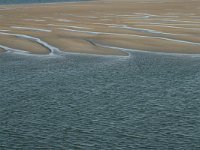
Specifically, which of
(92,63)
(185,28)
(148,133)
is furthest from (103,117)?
(185,28)

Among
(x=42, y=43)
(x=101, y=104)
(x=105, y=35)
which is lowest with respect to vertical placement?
(x=101, y=104)

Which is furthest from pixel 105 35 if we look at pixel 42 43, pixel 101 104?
pixel 101 104

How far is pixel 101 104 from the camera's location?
11.3 m

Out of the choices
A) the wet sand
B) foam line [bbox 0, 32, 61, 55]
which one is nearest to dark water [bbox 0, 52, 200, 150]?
foam line [bbox 0, 32, 61, 55]

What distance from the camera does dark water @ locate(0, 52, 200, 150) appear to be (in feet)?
29.5

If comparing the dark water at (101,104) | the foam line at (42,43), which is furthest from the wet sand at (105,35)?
the dark water at (101,104)

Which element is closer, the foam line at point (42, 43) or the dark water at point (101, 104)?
the dark water at point (101, 104)

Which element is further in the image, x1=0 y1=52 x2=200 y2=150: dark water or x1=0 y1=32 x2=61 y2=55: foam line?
x1=0 y1=32 x2=61 y2=55: foam line

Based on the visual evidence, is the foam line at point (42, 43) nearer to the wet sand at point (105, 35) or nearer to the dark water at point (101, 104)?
the wet sand at point (105, 35)

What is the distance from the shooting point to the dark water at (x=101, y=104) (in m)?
8.99

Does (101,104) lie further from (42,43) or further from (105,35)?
(105,35)

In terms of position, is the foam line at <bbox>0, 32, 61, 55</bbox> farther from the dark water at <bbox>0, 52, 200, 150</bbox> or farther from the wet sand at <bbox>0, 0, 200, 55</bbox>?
the dark water at <bbox>0, 52, 200, 150</bbox>

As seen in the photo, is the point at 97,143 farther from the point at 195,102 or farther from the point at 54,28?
the point at 54,28

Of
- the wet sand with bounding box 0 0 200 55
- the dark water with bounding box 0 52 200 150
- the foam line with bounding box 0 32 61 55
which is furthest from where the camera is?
the wet sand with bounding box 0 0 200 55
